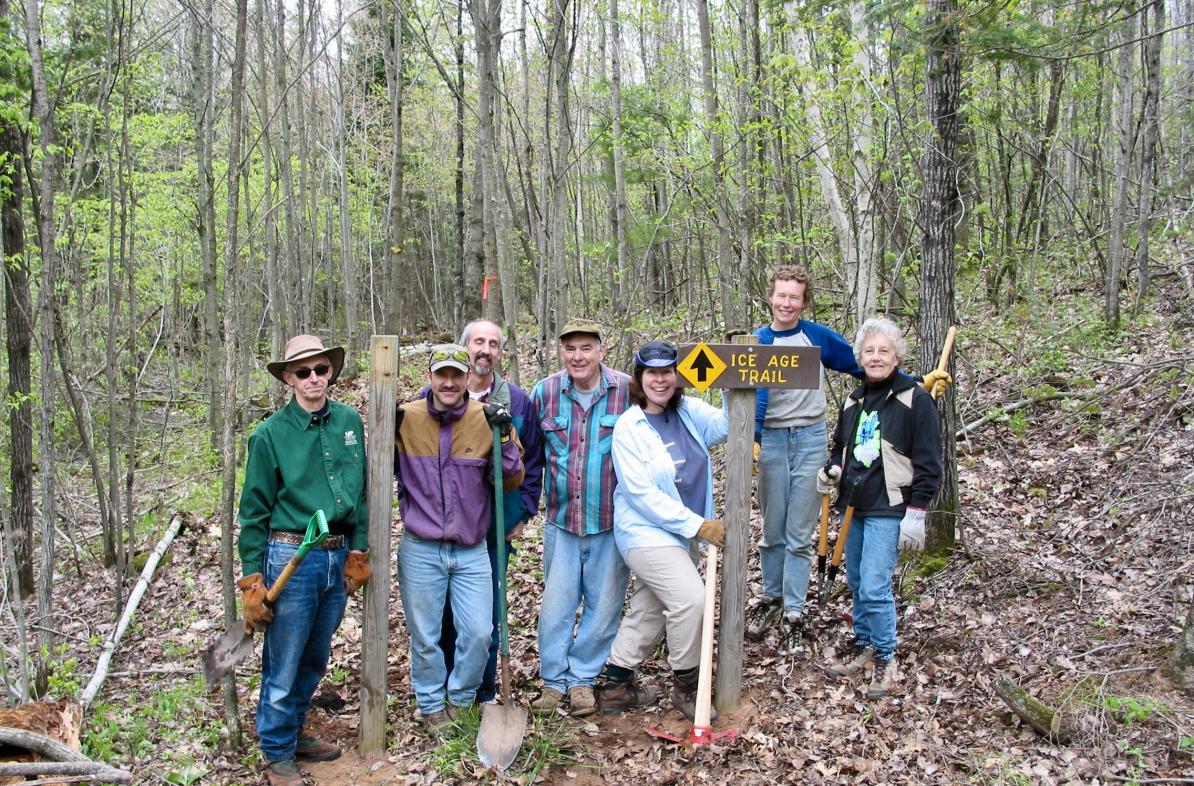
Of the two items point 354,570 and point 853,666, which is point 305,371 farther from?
point 853,666

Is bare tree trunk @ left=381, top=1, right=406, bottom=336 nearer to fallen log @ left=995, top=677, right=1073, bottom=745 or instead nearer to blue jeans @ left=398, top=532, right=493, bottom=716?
blue jeans @ left=398, top=532, right=493, bottom=716

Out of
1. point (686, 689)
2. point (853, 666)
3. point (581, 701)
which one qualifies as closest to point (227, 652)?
point (581, 701)

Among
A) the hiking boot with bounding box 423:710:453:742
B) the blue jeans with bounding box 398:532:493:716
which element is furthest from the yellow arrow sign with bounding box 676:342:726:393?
the hiking boot with bounding box 423:710:453:742

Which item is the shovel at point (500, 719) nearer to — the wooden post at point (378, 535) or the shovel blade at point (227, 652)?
the wooden post at point (378, 535)

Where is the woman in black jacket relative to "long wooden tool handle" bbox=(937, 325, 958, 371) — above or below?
below

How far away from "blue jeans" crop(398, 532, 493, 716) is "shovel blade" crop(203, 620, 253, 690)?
Result: 0.81 m

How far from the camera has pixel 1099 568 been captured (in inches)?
209

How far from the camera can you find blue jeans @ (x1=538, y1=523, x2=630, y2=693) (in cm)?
462

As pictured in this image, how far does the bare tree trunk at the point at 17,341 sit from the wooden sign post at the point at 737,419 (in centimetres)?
534

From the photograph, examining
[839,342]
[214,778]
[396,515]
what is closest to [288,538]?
[214,778]

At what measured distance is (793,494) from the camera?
504 cm

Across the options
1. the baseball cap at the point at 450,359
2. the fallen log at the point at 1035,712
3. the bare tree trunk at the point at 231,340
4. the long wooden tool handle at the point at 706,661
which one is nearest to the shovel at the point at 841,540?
the long wooden tool handle at the point at 706,661

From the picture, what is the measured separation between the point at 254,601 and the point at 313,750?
39.6 inches

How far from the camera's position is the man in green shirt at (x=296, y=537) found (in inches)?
155
